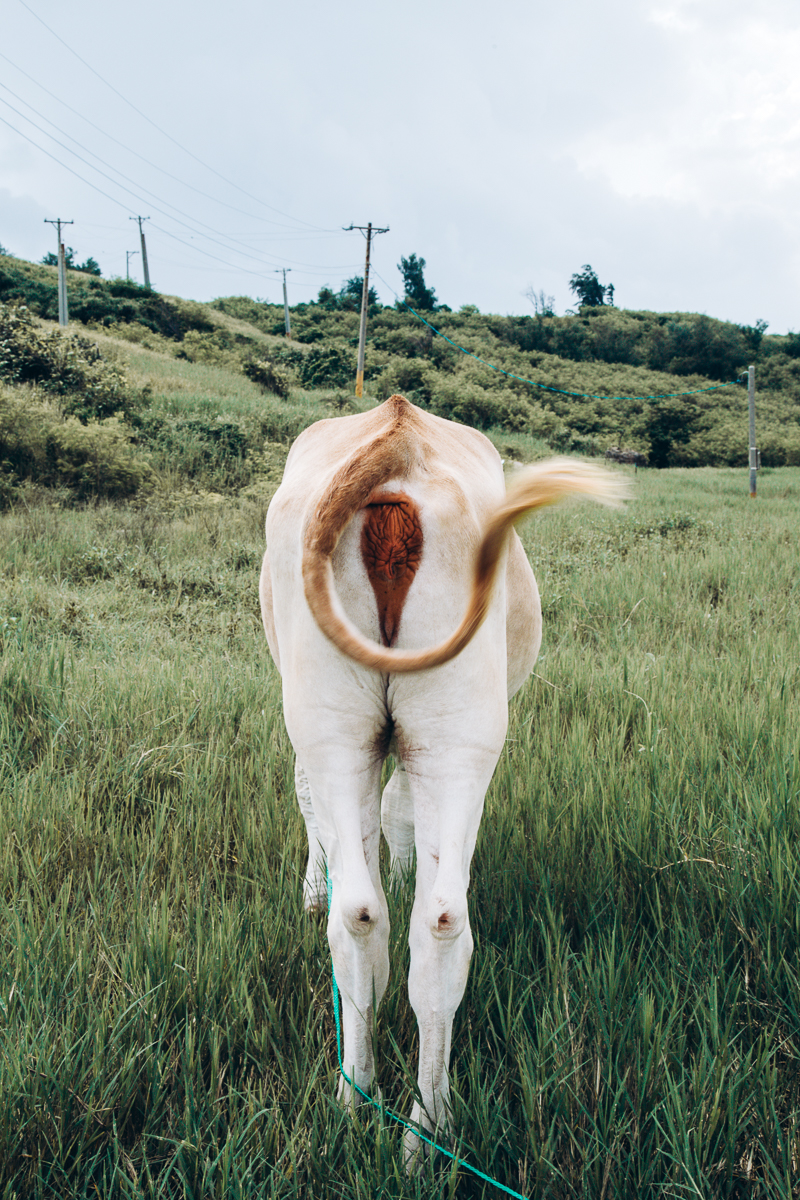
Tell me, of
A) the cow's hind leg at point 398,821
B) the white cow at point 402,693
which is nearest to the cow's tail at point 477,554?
the white cow at point 402,693

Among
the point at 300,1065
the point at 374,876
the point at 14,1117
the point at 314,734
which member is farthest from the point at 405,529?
the point at 14,1117

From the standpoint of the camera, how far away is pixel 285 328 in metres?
42.9

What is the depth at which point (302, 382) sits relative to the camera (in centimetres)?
2930

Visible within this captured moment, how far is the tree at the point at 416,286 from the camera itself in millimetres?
50375

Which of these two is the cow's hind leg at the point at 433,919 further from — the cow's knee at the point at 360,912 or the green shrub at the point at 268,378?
the green shrub at the point at 268,378

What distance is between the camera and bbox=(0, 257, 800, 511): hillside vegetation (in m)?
9.82

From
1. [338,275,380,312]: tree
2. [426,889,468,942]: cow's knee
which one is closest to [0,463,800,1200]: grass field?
[426,889,468,942]: cow's knee

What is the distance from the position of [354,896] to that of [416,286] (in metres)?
55.7

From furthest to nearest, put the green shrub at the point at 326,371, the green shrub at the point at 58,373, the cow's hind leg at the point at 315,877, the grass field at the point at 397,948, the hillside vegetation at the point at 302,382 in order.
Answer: the green shrub at the point at 326,371 < the green shrub at the point at 58,373 < the hillside vegetation at the point at 302,382 < the cow's hind leg at the point at 315,877 < the grass field at the point at 397,948

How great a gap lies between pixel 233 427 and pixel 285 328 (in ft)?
115

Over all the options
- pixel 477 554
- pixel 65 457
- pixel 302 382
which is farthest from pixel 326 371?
pixel 477 554

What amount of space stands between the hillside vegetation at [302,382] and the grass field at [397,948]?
254 inches

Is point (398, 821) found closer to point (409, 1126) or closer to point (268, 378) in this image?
point (409, 1126)

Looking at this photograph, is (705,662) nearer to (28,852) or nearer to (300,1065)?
(300,1065)
